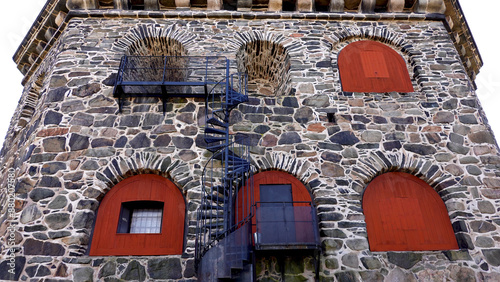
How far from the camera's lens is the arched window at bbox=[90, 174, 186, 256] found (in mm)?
6508

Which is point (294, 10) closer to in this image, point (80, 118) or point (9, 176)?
point (80, 118)

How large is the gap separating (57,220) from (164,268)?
2.28 m

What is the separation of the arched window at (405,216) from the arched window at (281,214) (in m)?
1.31

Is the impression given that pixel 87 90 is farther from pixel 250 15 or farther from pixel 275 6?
pixel 275 6

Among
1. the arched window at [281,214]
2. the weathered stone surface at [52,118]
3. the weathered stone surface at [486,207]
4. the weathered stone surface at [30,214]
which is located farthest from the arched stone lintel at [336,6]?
the weathered stone surface at [30,214]

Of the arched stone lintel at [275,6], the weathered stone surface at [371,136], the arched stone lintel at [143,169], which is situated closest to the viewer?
the arched stone lintel at [143,169]

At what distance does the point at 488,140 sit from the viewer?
25.6 ft

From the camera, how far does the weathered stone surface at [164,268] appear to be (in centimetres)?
622

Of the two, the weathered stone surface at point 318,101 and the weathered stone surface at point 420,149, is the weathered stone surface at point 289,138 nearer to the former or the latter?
the weathered stone surface at point 318,101

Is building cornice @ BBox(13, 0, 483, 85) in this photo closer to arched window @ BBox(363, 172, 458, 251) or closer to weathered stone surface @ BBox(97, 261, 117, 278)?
arched window @ BBox(363, 172, 458, 251)

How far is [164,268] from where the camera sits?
628 cm

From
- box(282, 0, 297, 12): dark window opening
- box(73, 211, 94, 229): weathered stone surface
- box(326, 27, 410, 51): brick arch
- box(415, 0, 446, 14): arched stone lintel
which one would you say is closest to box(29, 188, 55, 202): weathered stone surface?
box(73, 211, 94, 229): weathered stone surface

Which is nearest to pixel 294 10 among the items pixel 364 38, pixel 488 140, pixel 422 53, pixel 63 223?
pixel 364 38

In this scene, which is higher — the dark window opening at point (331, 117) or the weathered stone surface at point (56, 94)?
Result: the weathered stone surface at point (56, 94)
